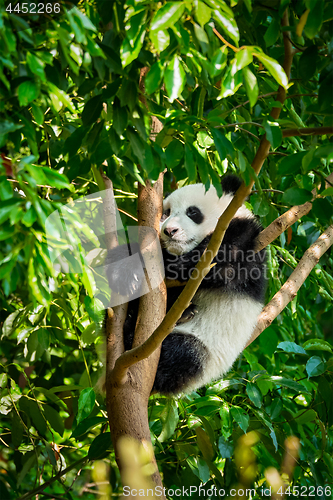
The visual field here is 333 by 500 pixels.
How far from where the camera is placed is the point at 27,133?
54.4 inches

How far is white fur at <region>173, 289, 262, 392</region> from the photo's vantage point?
2766mm

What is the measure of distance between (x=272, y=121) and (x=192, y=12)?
47cm

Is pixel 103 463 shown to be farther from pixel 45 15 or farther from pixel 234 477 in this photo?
pixel 45 15

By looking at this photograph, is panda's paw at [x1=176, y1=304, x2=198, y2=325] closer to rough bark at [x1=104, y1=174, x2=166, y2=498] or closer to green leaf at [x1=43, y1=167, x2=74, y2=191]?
rough bark at [x1=104, y1=174, x2=166, y2=498]

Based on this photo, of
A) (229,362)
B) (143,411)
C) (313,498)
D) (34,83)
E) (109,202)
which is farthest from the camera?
(229,362)

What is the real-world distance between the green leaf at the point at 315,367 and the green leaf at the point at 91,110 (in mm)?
1627

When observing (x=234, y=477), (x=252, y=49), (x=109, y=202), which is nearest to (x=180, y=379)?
(x=234, y=477)

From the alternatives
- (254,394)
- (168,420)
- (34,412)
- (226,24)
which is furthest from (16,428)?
(226,24)

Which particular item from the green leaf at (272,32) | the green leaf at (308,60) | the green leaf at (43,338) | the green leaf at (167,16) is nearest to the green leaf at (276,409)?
the green leaf at (43,338)

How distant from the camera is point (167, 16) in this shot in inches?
42.6

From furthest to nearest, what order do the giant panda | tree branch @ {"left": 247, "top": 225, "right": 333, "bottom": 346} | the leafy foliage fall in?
the giant panda → tree branch @ {"left": 247, "top": 225, "right": 333, "bottom": 346} → the leafy foliage

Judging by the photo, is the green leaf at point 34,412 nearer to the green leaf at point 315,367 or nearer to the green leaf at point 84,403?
the green leaf at point 84,403

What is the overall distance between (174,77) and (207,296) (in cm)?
189

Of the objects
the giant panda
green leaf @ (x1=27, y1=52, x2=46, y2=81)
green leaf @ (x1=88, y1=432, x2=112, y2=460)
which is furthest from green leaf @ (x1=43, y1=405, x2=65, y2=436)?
green leaf @ (x1=27, y1=52, x2=46, y2=81)
